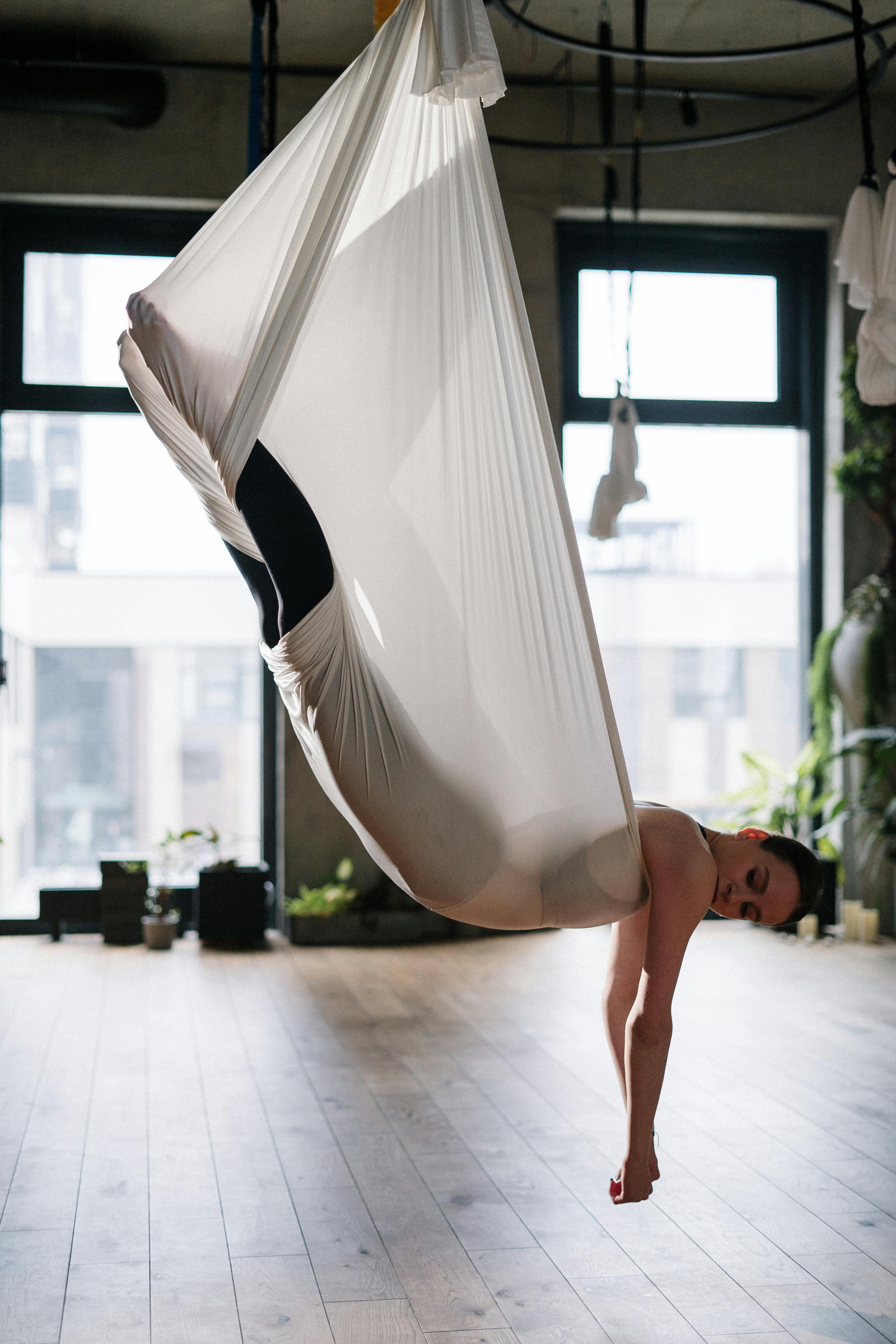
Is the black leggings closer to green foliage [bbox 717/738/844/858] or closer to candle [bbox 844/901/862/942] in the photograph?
green foliage [bbox 717/738/844/858]

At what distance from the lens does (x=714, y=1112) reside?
109 inches

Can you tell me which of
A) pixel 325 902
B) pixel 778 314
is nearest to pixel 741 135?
pixel 778 314

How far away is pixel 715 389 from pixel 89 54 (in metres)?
2.83

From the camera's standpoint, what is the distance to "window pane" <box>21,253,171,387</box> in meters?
4.98

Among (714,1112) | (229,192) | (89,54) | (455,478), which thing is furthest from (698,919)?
(89,54)

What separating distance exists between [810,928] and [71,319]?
12.4ft

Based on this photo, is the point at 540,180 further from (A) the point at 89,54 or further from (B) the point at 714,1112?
(B) the point at 714,1112

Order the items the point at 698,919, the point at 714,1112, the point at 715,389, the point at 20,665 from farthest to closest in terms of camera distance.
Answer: the point at 715,389 → the point at 20,665 → the point at 714,1112 → the point at 698,919

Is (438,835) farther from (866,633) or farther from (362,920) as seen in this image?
(866,633)

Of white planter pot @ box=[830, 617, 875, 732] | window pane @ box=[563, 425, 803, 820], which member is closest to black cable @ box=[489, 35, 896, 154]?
window pane @ box=[563, 425, 803, 820]

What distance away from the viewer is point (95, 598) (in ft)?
16.6

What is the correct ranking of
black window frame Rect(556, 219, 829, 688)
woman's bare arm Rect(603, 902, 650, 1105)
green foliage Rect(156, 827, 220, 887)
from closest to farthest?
woman's bare arm Rect(603, 902, 650, 1105) < green foliage Rect(156, 827, 220, 887) < black window frame Rect(556, 219, 829, 688)

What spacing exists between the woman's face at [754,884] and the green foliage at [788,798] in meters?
3.20

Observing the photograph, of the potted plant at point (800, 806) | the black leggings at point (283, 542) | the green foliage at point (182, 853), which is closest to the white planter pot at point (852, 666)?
the potted plant at point (800, 806)
